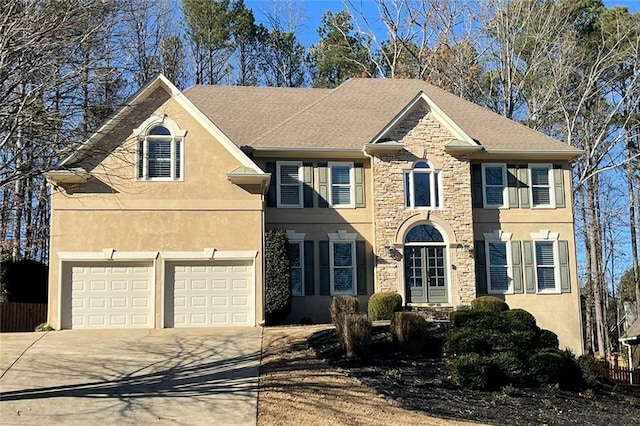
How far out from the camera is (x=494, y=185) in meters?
23.9

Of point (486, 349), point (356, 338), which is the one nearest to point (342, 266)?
point (356, 338)

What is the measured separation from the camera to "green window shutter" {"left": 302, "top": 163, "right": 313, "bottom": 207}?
2314cm

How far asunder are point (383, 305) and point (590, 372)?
7.03 metres

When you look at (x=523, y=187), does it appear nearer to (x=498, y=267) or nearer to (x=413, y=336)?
(x=498, y=267)

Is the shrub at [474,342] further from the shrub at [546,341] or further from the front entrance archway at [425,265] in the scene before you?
the front entrance archway at [425,265]

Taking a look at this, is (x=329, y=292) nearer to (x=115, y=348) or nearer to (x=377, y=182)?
(x=377, y=182)

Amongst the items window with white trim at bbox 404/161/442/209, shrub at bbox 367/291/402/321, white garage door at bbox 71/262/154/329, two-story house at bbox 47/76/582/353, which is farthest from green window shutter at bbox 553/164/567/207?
white garage door at bbox 71/262/154/329

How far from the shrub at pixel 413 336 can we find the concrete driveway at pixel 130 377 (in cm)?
312

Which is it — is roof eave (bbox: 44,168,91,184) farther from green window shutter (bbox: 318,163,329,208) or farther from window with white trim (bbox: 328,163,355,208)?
window with white trim (bbox: 328,163,355,208)

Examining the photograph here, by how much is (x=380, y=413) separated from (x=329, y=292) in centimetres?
1110

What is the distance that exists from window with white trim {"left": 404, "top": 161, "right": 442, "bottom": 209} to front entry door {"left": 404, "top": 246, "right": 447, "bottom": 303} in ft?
4.49

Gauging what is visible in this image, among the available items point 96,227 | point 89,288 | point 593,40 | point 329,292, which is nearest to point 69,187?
point 96,227

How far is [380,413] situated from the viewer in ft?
37.7

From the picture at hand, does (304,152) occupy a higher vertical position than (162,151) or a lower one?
higher
